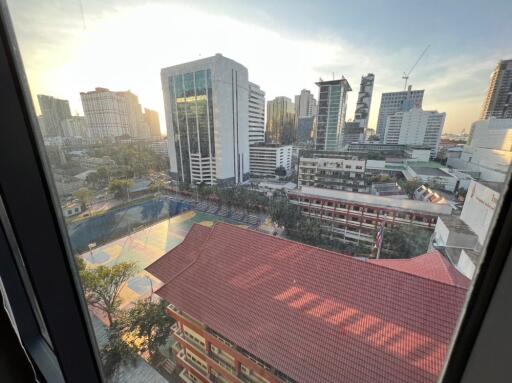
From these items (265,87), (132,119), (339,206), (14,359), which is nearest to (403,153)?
(339,206)

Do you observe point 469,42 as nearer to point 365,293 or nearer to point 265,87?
point 265,87


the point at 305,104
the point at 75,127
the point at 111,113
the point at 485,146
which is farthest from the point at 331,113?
the point at 75,127

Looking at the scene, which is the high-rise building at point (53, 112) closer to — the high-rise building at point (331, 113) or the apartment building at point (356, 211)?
the high-rise building at point (331, 113)

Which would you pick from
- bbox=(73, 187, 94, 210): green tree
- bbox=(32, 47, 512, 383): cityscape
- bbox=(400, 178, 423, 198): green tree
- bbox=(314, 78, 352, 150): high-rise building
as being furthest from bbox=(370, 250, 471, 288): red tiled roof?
bbox=(73, 187, 94, 210): green tree

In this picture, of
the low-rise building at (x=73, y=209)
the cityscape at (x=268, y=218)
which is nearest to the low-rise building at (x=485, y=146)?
the cityscape at (x=268, y=218)

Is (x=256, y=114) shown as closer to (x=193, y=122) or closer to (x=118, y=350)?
(x=193, y=122)
